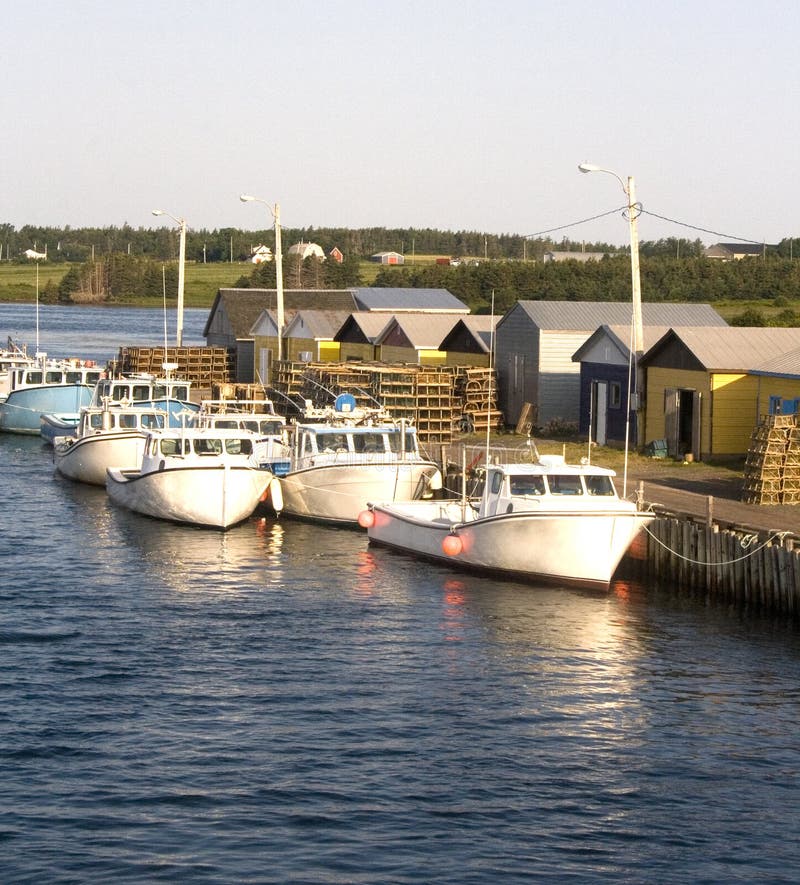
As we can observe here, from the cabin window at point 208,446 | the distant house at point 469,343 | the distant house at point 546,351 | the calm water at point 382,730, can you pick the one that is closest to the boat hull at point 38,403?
the distant house at point 469,343

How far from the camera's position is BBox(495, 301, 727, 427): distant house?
53.8 m

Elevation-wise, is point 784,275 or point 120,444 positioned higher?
point 784,275

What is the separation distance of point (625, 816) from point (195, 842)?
5.66 metres

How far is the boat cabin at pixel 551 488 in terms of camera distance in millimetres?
33062

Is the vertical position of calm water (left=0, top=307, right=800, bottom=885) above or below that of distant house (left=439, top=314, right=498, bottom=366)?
below

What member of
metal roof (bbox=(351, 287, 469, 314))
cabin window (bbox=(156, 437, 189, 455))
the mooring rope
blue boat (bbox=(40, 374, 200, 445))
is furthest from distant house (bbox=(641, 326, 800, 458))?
metal roof (bbox=(351, 287, 469, 314))

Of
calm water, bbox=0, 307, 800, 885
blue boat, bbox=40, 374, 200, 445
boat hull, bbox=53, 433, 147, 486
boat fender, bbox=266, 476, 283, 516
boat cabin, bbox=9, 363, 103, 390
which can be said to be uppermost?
boat cabin, bbox=9, 363, 103, 390

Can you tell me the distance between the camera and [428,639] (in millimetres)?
28844

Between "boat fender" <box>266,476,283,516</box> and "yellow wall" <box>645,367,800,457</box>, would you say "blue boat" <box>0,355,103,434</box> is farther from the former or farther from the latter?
"yellow wall" <box>645,367,800,457</box>

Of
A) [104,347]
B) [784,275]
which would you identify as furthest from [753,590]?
[784,275]

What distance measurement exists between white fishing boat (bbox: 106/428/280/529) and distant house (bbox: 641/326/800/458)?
12251 mm

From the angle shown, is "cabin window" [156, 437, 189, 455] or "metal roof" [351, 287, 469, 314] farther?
"metal roof" [351, 287, 469, 314]

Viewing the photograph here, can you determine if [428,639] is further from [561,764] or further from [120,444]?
[120,444]

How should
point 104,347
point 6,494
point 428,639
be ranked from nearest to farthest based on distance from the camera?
point 428,639
point 6,494
point 104,347
